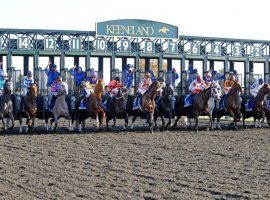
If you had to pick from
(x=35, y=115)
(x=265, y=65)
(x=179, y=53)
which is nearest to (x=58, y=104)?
(x=35, y=115)

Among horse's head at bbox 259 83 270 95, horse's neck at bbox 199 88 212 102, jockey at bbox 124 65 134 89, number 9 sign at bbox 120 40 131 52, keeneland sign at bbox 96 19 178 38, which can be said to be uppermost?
keeneland sign at bbox 96 19 178 38

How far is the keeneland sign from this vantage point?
43500 mm

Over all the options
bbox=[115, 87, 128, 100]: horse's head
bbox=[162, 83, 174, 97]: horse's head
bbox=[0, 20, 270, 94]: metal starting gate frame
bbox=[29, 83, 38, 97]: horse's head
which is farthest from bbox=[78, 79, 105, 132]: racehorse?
bbox=[0, 20, 270, 94]: metal starting gate frame

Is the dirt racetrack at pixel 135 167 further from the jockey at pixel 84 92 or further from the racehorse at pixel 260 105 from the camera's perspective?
the racehorse at pixel 260 105

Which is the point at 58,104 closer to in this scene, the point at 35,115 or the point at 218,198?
the point at 35,115

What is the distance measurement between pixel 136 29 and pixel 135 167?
34.1 meters

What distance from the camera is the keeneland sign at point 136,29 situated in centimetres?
4350

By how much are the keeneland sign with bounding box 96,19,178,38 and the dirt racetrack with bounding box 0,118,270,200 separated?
25684mm

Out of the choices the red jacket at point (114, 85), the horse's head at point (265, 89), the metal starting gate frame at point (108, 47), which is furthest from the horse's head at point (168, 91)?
the metal starting gate frame at point (108, 47)

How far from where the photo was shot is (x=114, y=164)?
38.5 feet

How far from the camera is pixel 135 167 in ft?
37.0

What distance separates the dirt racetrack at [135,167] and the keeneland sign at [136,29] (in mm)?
25684

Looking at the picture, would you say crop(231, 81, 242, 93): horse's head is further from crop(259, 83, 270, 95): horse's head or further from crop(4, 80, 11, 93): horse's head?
crop(4, 80, 11, 93): horse's head

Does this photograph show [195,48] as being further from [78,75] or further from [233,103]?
[233,103]
